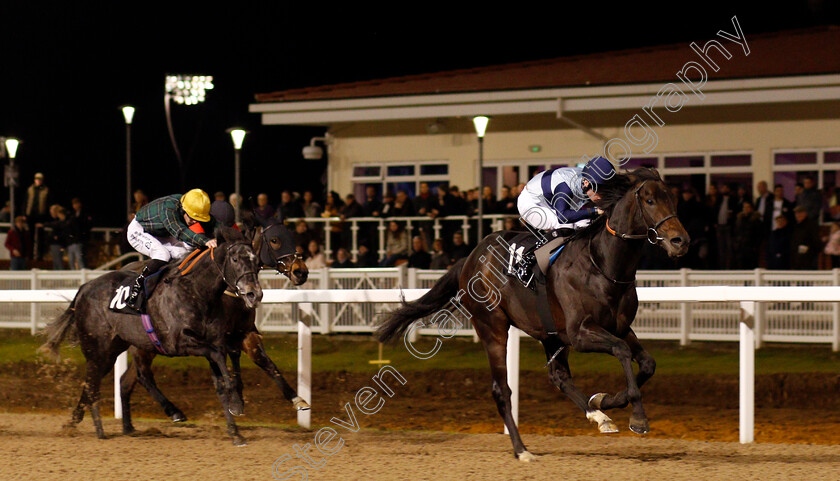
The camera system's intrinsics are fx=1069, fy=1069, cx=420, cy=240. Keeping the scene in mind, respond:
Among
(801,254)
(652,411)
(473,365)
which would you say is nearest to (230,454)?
(652,411)

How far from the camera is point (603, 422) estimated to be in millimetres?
5547

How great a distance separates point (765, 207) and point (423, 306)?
6.71 metres

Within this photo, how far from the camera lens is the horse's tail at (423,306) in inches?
264

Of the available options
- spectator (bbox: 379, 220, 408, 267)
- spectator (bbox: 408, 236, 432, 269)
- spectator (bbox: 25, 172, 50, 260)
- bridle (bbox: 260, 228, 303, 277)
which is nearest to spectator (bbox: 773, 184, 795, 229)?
spectator (bbox: 408, 236, 432, 269)

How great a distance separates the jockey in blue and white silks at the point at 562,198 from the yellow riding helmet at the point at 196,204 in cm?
211

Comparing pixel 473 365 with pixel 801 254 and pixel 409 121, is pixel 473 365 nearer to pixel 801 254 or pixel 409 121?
pixel 801 254

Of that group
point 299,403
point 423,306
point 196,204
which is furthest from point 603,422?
point 196,204

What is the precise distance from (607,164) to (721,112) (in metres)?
9.59

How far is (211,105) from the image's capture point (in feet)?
111

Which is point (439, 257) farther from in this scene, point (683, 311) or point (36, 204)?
point (36, 204)

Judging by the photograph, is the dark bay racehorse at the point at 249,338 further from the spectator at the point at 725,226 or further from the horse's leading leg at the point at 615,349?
the spectator at the point at 725,226

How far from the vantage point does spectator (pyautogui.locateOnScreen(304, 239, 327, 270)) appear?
523 inches

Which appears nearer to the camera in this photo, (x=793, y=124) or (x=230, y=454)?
(x=230, y=454)

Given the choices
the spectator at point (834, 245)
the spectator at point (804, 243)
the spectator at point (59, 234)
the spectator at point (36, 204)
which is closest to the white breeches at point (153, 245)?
the spectator at point (804, 243)
